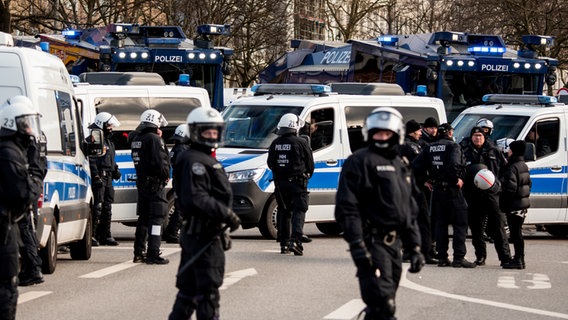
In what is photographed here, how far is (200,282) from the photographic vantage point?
8.91 m

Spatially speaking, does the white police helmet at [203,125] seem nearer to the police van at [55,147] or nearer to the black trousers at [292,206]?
the police van at [55,147]

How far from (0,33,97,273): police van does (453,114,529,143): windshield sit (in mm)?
7460

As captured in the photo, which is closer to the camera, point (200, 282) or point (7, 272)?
point (200, 282)

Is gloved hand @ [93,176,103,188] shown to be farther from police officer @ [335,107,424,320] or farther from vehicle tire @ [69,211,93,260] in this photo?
police officer @ [335,107,424,320]

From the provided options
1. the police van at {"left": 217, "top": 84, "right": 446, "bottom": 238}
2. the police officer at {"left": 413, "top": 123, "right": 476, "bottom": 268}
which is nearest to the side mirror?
the police officer at {"left": 413, "top": 123, "right": 476, "bottom": 268}

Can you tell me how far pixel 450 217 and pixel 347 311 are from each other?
14.8ft

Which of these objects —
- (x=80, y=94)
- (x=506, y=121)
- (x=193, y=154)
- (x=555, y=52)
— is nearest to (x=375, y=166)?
(x=193, y=154)

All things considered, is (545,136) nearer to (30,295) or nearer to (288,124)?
(288,124)

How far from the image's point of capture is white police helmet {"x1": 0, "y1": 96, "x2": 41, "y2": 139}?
396 inches

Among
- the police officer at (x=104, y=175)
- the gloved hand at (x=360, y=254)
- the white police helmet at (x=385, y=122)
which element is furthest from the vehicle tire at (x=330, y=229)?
the gloved hand at (x=360, y=254)

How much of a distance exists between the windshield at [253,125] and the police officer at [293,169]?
2.78 meters

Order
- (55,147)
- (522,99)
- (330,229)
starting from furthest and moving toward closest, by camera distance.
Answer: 1. (522,99)
2. (330,229)
3. (55,147)

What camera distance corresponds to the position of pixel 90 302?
39.5 feet

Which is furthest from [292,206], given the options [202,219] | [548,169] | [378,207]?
[378,207]
